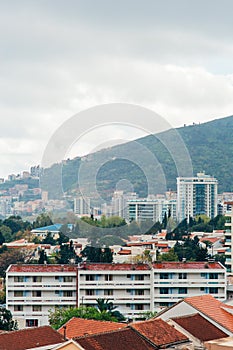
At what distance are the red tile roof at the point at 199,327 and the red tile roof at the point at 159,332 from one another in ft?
0.38

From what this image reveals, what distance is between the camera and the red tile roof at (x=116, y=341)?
19.6 ft

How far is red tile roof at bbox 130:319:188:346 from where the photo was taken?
6.42 meters

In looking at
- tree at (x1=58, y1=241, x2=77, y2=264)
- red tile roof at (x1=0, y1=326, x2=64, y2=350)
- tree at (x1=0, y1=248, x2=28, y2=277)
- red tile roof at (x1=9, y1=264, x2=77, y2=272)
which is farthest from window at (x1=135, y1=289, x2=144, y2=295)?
tree at (x1=58, y1=241, x2=77, y2=264)

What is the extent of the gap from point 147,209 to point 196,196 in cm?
1034

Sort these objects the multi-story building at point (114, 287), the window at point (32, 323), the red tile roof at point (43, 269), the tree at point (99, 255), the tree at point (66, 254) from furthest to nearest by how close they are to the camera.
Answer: the tree at point (66, 254) → the tree at point (99, 255) → the red tile roof at point (43, 269) → the multi-story building at point (114, 287) → the window at point (32, 323)

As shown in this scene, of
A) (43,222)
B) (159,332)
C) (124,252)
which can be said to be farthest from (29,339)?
(43,222)

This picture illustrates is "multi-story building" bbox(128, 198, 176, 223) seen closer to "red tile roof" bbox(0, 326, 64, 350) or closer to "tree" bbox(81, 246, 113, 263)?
"tree" bbox(81, 246, 113, 263)

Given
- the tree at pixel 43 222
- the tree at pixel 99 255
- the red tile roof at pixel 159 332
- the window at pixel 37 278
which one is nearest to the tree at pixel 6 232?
the tree at pixel 43 222

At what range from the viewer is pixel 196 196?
3566cm

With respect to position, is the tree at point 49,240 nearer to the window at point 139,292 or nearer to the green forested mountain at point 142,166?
the green forested mountain at point 142,166

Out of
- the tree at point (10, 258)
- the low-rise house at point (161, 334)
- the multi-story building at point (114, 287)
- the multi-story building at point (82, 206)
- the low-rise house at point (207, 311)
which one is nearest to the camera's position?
the low-rise house at point (161, 334)

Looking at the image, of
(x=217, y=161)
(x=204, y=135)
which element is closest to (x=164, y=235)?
(x=217, y=161)

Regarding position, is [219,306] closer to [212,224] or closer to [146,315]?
[146,315]

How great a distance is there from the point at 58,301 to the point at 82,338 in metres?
5.41
